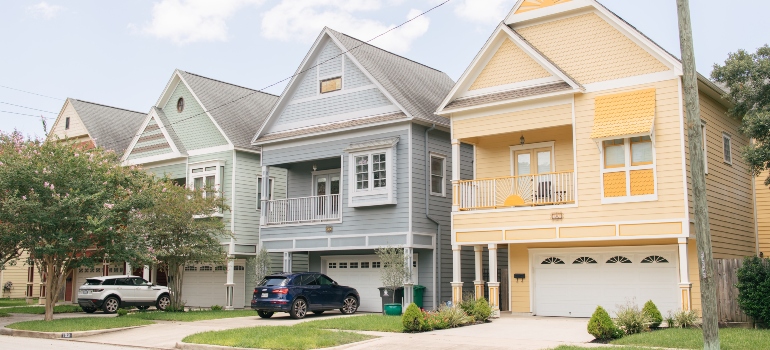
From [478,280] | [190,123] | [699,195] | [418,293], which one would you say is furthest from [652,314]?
[190,123]

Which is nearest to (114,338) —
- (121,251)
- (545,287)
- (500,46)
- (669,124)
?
(121,251)

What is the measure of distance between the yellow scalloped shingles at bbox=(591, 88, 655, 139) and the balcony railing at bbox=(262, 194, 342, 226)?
34.6 ft

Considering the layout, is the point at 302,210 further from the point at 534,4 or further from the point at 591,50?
the point at 591,50

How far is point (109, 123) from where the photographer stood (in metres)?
39.5

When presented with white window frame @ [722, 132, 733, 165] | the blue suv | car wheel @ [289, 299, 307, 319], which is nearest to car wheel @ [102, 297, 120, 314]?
the blue suv

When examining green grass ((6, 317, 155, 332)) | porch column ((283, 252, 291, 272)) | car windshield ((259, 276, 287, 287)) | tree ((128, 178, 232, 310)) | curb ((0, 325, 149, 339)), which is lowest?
curb ((0, 325, 149, 339))

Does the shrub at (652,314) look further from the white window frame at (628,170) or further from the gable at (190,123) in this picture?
the gable at (190,123)

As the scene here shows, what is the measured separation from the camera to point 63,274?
25391 millimetres

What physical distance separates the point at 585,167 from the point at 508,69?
13.6ft

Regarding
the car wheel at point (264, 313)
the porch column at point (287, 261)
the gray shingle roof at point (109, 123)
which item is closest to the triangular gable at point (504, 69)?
the car wheel at point (264, 313)

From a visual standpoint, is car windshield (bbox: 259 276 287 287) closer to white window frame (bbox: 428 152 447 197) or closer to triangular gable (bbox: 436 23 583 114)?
white window frame (bbox: 428 152 447 197)

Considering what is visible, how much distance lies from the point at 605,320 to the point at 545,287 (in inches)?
275

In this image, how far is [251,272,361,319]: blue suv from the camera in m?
23.9

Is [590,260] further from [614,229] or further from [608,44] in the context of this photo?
[608,44]
